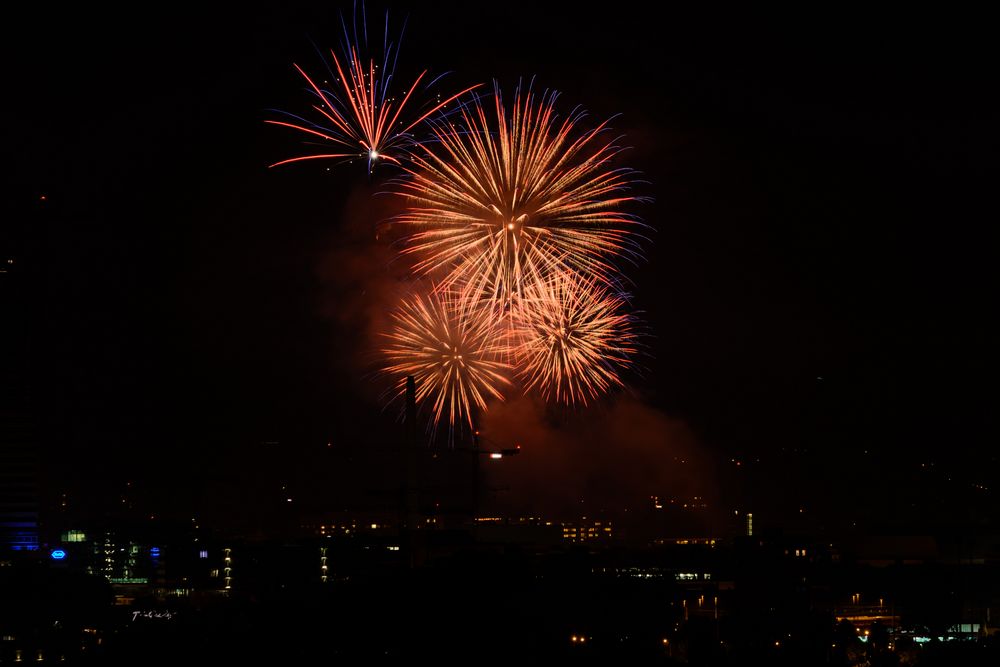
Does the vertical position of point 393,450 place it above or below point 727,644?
above

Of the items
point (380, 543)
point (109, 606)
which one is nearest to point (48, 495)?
point (380, 543)

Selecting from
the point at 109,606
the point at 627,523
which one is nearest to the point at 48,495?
the point at 109,606

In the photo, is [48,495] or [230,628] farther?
[48,495]

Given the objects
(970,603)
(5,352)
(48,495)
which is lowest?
(970,603)

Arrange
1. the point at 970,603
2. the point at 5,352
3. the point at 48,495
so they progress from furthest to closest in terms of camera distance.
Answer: the point at 48,495 → the point at 5,352 → the point at 970,603

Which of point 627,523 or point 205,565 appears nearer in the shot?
point 205,565

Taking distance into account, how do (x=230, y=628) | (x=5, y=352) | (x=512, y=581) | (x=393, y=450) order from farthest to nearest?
(x=5, y=352) → (x=393, y=450) → (x=512, y=581) → (x=230, y=628)

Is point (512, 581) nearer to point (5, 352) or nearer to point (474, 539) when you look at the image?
point (474, 539)

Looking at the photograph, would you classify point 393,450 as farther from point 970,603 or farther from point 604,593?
point 970,603

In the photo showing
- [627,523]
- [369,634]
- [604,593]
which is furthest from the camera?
[627,523]
